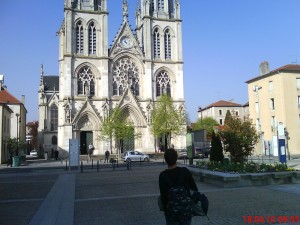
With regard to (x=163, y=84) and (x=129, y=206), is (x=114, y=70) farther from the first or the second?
(x=129, y=206)

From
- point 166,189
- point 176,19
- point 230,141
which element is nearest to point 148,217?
point 166,189

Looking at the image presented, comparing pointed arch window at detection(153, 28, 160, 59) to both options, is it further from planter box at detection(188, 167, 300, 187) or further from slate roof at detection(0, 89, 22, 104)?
planter box at detection(188, 167, 300, 187)

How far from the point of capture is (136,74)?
176 feet

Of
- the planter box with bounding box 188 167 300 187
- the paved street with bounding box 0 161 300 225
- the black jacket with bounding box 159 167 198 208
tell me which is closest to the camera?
the black jacket with bounding box 159 167 198 208

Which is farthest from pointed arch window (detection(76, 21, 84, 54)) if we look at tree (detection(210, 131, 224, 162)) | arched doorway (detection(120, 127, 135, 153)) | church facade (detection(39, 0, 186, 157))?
tree (detection(210, 131, 224, 162))

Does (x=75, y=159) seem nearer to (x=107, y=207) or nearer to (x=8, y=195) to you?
(x=8, y=195)

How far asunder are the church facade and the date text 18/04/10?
41026mm

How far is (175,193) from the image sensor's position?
4926 mm

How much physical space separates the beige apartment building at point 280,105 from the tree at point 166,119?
458 inches

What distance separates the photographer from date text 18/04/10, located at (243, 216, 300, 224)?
800 centimetres

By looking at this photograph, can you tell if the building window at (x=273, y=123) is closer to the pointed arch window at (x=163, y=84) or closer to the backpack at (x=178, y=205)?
A: the pointed arch window at (x=163, y=84)

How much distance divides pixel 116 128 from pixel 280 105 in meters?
22.5

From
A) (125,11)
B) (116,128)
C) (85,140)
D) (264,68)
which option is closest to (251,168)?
(116,128)

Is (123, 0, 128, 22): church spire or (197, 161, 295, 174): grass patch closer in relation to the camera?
(197, 161, 295, 174): grass patch
